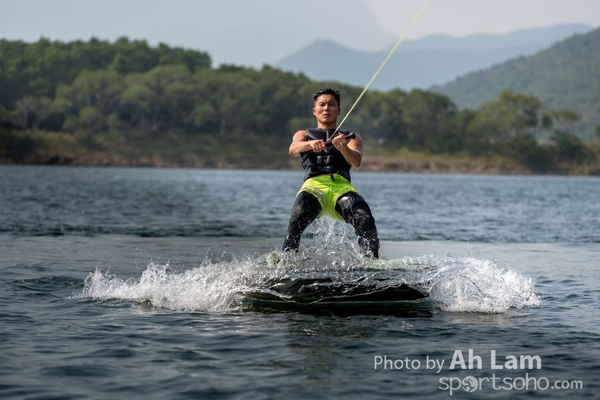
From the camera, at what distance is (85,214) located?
91.2 ft

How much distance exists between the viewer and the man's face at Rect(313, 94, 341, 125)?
34.0ft

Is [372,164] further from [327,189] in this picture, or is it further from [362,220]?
[362,220]

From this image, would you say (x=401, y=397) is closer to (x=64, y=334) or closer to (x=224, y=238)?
(x=64, y=334)

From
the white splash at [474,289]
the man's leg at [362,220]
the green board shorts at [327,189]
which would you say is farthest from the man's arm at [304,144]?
the white splash at [474,289]

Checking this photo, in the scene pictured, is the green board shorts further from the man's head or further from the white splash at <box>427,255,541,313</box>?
the white splash at <box>427,255,541,313</box>

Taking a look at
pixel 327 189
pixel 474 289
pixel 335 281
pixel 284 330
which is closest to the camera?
pixel 284 330

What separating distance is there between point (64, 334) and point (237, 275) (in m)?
2.49

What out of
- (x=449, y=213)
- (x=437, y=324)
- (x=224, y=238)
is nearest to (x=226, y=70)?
(x=449, y=213)

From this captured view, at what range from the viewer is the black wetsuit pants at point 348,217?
1005 centimetres

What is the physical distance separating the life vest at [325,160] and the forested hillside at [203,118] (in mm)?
115936

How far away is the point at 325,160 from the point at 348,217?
79 cm

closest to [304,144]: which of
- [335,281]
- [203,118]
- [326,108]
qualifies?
[326,108]

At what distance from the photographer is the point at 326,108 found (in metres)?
10.3

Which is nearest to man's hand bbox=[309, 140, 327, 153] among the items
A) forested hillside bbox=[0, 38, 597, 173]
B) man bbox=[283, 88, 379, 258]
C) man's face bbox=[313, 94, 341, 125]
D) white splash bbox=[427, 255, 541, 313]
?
man bbox=[283, 88, 379, 258]
